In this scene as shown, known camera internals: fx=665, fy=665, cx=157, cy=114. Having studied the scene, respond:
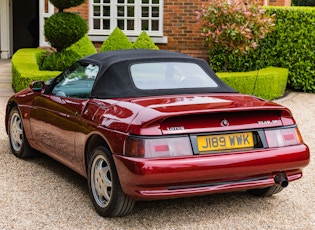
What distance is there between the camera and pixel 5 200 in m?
5.96

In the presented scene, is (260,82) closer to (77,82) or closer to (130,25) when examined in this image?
(130,25)

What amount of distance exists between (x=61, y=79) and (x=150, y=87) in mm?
1263

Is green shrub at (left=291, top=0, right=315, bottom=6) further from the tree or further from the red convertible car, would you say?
the red convertible car

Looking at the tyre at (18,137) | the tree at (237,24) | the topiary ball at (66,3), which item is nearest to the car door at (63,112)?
the tyre at (18,137)

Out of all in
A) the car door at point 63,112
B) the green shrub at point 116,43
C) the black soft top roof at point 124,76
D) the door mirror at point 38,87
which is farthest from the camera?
the green shrub at point 116,43

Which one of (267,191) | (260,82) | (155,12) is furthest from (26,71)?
(267,191)

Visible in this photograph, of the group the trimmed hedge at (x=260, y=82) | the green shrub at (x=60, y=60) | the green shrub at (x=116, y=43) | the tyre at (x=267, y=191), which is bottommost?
the trimmed hedge at (x=260, y=82)

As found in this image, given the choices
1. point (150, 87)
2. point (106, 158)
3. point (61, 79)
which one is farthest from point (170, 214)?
point (61, 79)

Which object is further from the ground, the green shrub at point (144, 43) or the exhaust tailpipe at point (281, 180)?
the green shrub at point (144, 43)

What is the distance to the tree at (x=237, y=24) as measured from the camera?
47.2 feet

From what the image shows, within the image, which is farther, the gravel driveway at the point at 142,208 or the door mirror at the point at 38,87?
the door mirror at the point at 38,87

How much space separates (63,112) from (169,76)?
106cm

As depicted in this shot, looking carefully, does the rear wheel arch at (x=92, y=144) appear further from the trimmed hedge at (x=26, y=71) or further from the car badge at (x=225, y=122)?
the trimmed hedge at (x=26, y=71)

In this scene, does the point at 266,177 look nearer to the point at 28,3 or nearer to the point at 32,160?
the point at 32,160
